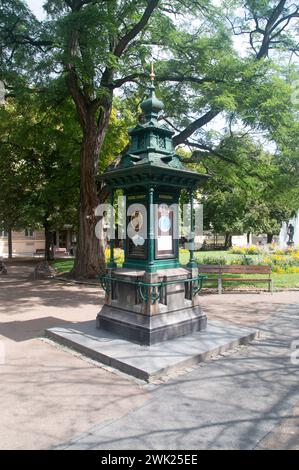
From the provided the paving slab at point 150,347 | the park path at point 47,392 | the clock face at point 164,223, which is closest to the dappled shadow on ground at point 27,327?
the park path at point 47,392

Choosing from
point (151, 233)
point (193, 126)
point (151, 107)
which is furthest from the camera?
point (193, 126)

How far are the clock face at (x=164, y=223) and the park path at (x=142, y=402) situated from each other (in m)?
2.82

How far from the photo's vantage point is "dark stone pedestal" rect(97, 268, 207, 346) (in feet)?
22.4

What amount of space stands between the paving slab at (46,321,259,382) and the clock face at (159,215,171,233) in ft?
7.40

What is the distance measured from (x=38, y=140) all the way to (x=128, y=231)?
14.5 metres

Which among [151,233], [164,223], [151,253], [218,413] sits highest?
[164,223]

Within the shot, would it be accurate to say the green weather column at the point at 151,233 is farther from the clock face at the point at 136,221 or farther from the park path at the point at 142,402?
the park path at the point at 142,402

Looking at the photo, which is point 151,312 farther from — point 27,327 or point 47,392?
point 27,327

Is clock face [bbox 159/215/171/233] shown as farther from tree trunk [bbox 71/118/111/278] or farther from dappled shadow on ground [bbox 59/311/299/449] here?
tree trunk [bbox 71/118/111/278]

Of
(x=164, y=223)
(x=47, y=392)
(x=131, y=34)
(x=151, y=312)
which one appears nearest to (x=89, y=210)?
(x=131, y=34)

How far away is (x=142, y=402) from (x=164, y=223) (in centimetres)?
384

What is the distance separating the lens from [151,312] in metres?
6.84

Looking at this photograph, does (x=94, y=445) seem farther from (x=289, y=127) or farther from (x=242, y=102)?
(x=289, y=127)

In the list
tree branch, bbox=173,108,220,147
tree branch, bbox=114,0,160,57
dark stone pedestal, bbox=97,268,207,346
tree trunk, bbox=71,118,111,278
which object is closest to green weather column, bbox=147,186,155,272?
dark stone pedestal, bbox=97,268,207,346
